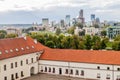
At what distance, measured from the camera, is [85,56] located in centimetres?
5412

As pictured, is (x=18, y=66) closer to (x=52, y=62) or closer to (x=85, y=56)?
(x=52, y=62)

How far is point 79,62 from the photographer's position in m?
53.3

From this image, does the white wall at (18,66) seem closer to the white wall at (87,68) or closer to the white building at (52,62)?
the white building at (52,62)


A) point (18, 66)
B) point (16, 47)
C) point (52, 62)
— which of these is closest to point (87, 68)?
point (52, 62)

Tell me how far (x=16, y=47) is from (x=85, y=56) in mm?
13943

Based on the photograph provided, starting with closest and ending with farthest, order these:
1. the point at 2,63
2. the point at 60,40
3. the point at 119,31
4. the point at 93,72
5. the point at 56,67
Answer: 1. the point at 2,63
2. the point at 93,72
3. the point at 56,67
4. the point at 60,40
5. the point at 119,31

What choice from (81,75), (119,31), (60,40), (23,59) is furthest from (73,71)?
(119,31)

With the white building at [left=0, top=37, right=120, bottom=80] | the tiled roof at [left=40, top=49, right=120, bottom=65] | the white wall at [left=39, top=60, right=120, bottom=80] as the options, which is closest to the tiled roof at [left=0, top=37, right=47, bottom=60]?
the white building at [left=0, top=37, right=120, bottom=80]

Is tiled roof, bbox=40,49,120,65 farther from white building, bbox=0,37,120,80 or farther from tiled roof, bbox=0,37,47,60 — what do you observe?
tiled roof, bbox=0,37,47,60

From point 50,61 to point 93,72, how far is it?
9.94 meters

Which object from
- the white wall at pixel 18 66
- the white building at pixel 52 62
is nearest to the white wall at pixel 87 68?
the white building at pixel 52 62

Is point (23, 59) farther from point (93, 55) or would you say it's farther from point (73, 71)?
point (93, 55)

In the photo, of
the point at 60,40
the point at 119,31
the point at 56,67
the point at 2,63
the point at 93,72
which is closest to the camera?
the point at 2,63

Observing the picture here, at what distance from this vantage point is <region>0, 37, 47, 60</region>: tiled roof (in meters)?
50.2
